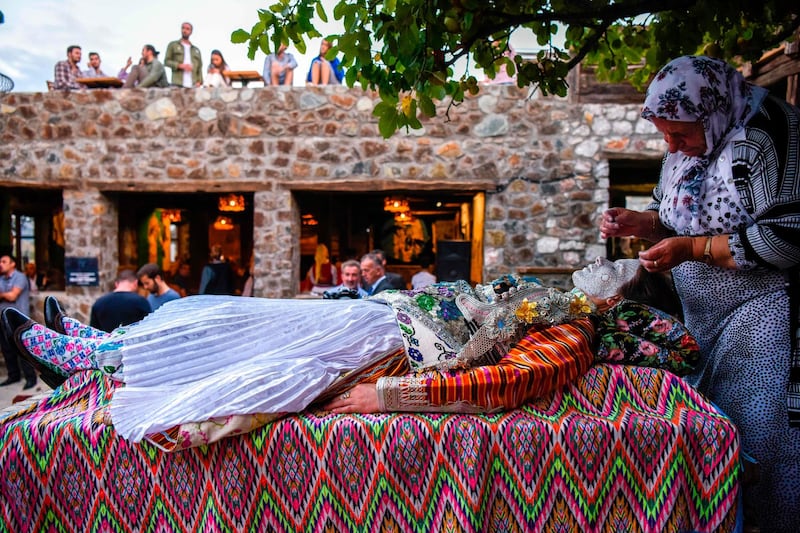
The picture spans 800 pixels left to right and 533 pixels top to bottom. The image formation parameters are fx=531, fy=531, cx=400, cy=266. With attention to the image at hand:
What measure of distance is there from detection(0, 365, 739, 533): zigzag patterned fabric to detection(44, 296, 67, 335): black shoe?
59cm

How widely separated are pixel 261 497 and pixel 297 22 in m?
1.67

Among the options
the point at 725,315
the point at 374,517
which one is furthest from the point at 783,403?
the point at 374,517

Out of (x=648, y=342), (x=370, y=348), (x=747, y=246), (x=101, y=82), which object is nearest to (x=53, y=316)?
(x=370, y=348)

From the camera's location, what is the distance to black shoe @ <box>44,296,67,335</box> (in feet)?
6.67

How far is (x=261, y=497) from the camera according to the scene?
1591 mm

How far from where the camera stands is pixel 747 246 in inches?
62.9

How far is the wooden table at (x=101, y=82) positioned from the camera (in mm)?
7359

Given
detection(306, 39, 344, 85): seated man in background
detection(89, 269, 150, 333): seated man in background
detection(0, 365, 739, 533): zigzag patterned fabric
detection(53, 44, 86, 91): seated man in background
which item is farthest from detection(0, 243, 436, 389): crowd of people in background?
detection(306, 39, 344, 85): seated man in background

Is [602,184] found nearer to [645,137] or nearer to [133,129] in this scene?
[645,137]

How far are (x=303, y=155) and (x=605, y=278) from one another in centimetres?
590

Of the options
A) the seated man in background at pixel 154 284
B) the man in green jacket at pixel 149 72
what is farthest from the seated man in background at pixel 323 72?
the seated man in background at pixel 154 284

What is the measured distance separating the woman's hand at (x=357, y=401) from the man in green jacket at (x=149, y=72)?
7.51m

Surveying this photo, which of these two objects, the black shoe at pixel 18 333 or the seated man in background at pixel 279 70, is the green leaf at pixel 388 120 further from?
the seated man in background at pixel 279 70

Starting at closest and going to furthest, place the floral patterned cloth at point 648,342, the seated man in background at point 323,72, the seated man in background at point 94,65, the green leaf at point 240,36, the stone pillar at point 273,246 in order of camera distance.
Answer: the floral patterned cloth at point 648,342 → the green leaf at point 240,36 → the stone pillar at point 273,246 → the seated man in background at point 323,72 → the seated man in background at point 94,65
